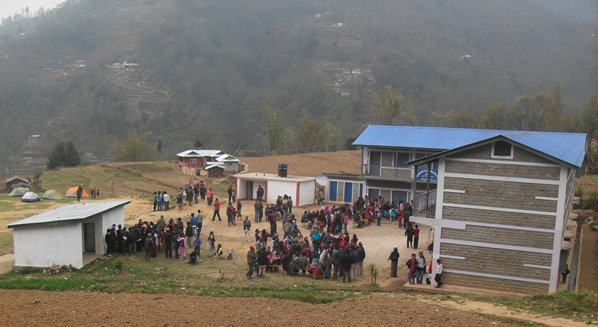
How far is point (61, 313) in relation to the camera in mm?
13492

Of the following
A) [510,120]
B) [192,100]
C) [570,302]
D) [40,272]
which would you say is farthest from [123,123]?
[570,302]

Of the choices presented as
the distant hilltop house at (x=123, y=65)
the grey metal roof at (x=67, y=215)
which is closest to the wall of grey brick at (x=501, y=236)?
the grey metal roof at (x=67, y=215)

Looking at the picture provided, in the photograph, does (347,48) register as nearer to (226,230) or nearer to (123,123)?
(123,123)

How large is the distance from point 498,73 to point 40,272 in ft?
520

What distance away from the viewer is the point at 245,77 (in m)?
169

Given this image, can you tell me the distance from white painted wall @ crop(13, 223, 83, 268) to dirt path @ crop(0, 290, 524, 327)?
4631 mm

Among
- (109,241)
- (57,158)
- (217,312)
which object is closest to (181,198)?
(109,241)

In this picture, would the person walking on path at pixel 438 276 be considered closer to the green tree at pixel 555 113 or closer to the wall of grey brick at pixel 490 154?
the wall of grey brick at pixel 490 154

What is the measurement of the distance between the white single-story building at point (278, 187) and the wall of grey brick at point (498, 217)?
17.1m

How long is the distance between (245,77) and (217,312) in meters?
159

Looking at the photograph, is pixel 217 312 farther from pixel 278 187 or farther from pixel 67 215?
pixel 278 187

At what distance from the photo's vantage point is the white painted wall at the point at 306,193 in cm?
3588

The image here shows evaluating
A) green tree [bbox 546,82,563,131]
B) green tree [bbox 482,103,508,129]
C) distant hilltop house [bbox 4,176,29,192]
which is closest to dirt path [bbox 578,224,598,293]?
distant hilltop house [bbox 4,176,29,192]

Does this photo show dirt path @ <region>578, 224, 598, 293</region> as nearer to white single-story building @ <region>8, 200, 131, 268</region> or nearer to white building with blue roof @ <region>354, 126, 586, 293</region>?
white building with blue roof @ <region>354, 126, 586, 293</region>
